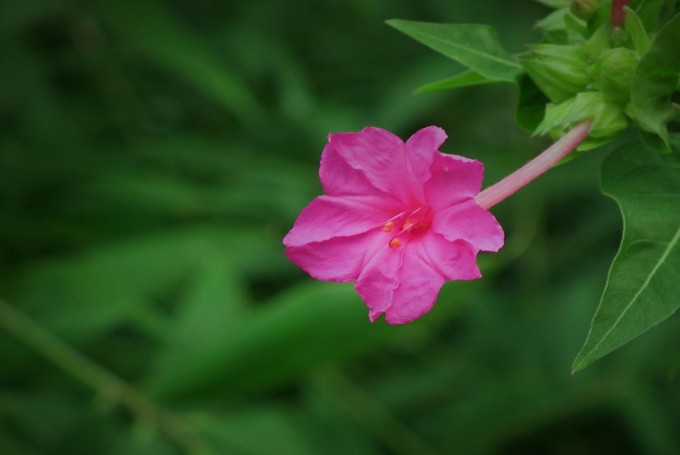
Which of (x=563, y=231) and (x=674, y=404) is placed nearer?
(x=674, y=404)

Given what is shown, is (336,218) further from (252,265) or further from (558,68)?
(252,265)

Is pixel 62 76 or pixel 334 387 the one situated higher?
pixel 62 76

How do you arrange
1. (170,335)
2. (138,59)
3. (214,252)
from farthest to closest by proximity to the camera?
(138,59) < (214,252) < (170,335)

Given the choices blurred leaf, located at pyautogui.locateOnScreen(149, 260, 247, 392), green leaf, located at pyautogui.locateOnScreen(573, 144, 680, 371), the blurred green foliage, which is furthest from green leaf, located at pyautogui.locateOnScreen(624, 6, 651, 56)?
blurred leaf, located at pyautogui.locateOnScreen(149, 260, 247, 392)

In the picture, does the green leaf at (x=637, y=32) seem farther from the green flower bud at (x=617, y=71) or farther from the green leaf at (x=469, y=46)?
the green leaf at (x=469, y=46)

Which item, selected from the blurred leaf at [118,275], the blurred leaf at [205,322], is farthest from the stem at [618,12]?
the blurred leaf at [118,275]

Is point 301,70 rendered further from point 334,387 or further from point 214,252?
point 334,387

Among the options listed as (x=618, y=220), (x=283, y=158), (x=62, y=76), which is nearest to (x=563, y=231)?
(x=618, y=220)

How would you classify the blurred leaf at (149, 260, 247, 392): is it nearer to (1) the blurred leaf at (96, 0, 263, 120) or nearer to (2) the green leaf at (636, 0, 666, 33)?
(1) the blurred leaf at (96, 0, 263, 120)
